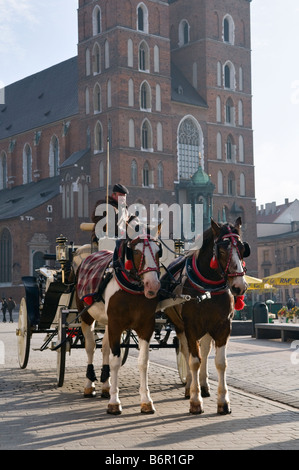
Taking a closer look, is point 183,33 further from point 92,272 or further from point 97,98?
point 92,272

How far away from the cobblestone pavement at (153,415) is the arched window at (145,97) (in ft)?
112

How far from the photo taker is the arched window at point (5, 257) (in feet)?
151

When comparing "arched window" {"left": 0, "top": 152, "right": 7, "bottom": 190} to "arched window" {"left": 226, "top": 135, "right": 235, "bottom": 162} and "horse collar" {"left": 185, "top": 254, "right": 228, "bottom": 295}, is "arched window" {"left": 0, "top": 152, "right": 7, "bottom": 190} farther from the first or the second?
"horse collar" {"left": 185, "top": 254, "right": 228, "bottom": 295}

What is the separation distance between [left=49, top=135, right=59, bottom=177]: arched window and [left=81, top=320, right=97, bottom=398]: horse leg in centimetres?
4159


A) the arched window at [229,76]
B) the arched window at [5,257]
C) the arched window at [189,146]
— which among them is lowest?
the arched window at [5,257]

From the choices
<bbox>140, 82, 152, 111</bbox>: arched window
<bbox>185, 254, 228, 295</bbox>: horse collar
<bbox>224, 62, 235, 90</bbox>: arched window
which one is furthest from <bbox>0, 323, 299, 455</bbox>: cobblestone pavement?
<bbox>224, 62, 235, 90</bbox>: arched window

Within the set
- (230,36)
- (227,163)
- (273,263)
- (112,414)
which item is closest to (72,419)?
(112,414)

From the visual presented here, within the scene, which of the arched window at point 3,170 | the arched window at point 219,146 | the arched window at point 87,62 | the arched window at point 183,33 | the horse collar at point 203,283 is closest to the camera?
the horse collar at point 203,283

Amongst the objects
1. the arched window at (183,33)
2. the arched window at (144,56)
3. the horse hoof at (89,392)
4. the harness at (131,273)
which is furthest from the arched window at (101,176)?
the harness at (131,273)

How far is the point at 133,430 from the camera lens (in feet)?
20.7

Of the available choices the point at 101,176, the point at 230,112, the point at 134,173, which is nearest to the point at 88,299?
the point at 134,173

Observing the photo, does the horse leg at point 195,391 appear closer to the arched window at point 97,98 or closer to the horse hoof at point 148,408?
the horse hoof at point 148,408

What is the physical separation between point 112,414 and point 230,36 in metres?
46.2

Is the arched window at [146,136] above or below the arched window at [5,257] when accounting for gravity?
above
